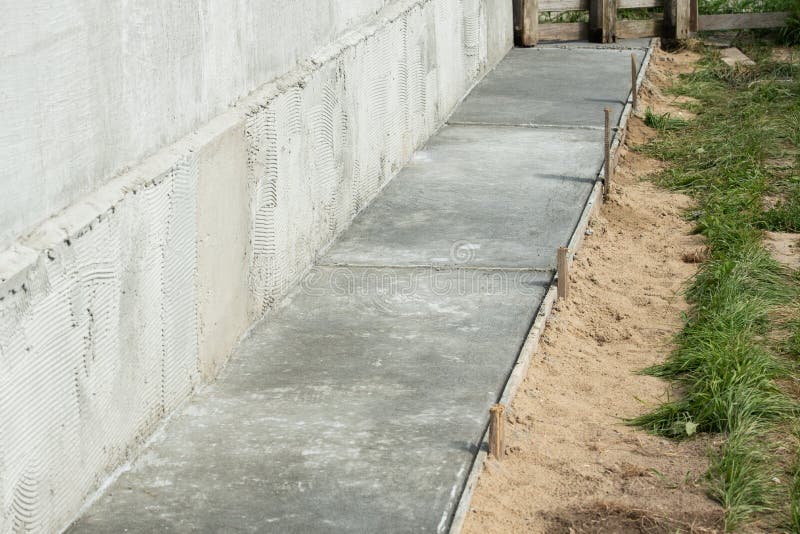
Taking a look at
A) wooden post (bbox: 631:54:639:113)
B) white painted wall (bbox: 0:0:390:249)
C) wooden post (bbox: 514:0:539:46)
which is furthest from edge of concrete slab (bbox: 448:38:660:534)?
wooden post (bbox: 514:0:539:46)

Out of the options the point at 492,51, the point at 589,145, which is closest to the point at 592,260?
the point at 589,145

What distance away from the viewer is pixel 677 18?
48.2 ft

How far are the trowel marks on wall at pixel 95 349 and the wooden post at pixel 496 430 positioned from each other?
142 centimetres

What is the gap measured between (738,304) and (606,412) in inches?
52.9

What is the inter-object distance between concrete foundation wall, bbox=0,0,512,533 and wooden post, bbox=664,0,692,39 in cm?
715

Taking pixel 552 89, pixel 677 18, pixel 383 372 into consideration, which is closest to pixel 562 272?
pixel 383 372

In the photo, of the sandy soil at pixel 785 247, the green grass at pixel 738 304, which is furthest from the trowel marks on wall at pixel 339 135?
the sandy soil at pixel 785 247

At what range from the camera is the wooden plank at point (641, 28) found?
14852 millimetres

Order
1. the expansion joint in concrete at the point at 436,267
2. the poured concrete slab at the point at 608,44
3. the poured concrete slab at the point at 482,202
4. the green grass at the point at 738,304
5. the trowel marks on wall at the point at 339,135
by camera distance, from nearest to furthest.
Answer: the green grass at the point at 738,304 → the trowel marks on wall at the point at 339,135 → the expansion joint in concrete at the point at 436,267 → the poured concrete slab at the point at 482,202 → the poured concrete slab at the point at 608,44

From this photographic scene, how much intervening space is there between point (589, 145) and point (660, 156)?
0.67 meters

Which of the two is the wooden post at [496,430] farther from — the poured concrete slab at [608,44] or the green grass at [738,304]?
the poured concrete slab at [608,44]

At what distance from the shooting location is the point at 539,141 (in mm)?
10195

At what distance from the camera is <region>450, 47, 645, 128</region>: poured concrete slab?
36.2 ft

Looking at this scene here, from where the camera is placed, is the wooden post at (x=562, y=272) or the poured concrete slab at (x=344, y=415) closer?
the poured concrete slab at (x=344, y=415)
